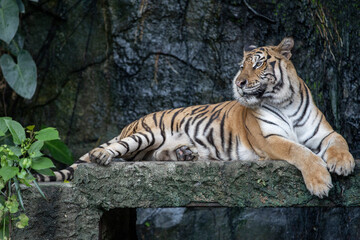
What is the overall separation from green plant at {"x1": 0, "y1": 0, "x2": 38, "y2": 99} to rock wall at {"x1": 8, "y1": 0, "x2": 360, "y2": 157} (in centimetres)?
86

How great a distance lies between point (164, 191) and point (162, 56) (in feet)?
9.40

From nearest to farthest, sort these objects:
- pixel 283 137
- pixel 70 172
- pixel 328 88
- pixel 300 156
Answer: pixel 300 156 → pixel 283 137 → pixel 70 172 → pixel 328 88

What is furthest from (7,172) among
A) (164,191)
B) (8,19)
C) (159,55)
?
(159,55)

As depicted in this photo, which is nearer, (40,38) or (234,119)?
(234,119)

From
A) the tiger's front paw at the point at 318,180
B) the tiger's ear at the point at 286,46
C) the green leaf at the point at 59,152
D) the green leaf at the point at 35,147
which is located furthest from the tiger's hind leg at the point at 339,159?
the green leaf at the point at 59,152

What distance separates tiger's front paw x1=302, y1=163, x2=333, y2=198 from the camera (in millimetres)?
2928

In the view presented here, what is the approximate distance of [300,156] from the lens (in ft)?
10.2

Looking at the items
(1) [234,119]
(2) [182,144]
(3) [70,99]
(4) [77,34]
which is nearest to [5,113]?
(3) [70,99]

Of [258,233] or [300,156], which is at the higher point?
[300,156]

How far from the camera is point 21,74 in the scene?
506cm

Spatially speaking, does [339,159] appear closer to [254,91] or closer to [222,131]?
[254,91]

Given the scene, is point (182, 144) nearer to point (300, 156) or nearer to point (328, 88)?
point (300, 156)

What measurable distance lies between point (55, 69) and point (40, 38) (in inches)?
18.0

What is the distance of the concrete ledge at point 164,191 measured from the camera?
3.14m
